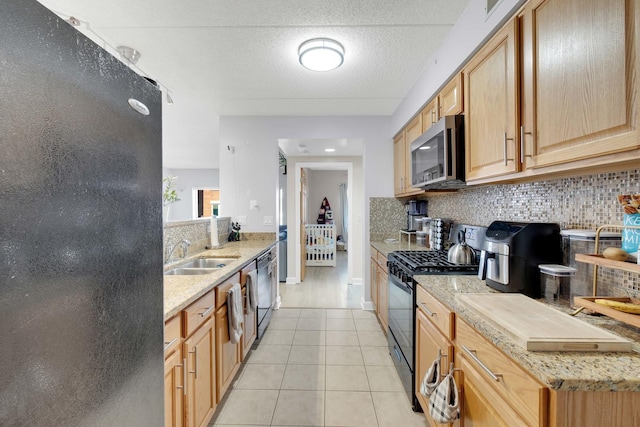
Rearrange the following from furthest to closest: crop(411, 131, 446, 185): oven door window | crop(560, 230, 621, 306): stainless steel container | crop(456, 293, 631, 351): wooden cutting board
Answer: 1. crop(411, 131, 446, 185): oven door window
2. crop(560, 230, 621, 306): stainless steel container
3. crop(456, 293, 631, 351): wooden cutting board

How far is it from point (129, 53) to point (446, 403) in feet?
→ 9.23

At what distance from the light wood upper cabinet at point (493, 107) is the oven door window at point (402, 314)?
0.84 m

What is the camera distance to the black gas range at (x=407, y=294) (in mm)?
1720

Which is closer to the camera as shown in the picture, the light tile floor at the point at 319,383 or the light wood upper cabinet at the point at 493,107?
the light wood upper cabinet at the point at 493,107

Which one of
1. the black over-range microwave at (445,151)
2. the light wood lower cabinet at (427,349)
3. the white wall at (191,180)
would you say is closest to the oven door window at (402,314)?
the light wood lower cabinet at (427,349)

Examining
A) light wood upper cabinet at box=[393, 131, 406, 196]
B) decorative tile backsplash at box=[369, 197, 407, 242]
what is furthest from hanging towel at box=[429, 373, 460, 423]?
decorative tile backsplash at box=[369, 197, 407, 242]

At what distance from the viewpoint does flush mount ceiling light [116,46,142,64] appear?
6.46 feet

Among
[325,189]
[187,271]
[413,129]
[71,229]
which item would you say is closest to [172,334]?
[71,229]

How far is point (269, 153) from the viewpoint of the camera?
11.3ft

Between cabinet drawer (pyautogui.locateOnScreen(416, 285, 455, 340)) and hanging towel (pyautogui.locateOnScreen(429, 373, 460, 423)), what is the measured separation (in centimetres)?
18

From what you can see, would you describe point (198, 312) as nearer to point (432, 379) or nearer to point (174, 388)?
point (174, 388)

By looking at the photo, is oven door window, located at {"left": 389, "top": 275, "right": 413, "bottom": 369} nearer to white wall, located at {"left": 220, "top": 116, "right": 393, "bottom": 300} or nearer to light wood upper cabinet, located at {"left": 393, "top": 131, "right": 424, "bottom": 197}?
light wood upper cabinet, located at {"left": 393, "top": 131, "right": 424, "bottom": 197}

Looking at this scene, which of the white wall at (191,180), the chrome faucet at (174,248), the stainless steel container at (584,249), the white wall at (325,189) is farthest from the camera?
the white wall at (191,180)

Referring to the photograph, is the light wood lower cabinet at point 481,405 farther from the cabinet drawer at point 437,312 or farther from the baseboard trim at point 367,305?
the baseboard trim at point 367,305
